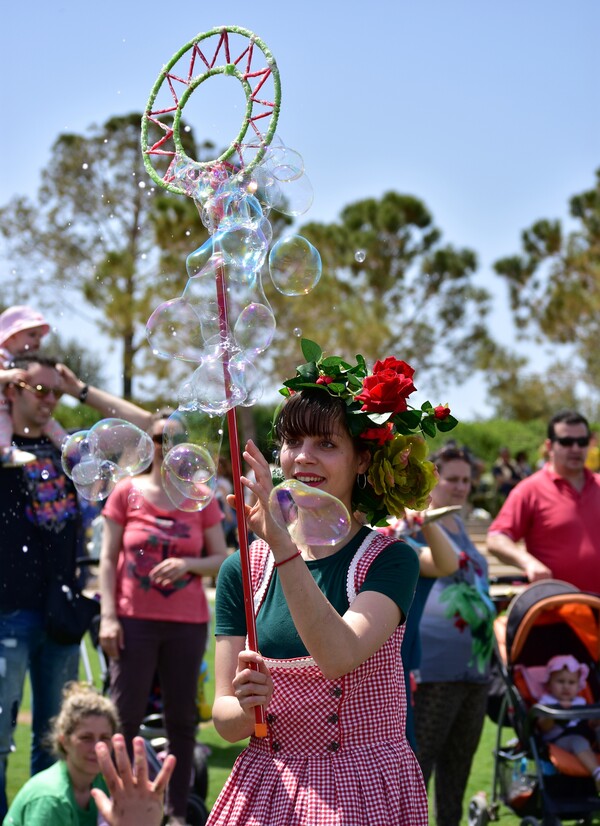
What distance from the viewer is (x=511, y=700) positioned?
494 cm

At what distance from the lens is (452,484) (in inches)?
198

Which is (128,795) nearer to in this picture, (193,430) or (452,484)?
(193,430)

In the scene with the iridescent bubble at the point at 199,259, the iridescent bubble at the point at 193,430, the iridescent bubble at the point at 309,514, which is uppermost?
the iridescent bubble at the point at 199,259

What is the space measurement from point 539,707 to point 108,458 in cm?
244

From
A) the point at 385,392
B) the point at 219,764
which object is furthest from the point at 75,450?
the point at 219,764

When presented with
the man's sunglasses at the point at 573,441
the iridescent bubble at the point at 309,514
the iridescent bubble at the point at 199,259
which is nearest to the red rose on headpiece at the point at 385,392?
the iridescent bubble at the point at 309,514

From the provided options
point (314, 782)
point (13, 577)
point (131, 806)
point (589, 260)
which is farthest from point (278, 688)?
point (589, 260)

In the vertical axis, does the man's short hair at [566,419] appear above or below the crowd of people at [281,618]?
above

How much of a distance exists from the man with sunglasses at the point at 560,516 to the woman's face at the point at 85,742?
2.44m

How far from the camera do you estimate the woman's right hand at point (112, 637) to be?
4879 mm

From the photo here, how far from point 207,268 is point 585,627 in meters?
3.21

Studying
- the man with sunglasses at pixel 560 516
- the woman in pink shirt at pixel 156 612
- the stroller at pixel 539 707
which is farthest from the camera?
the man with sunglasses at pixel 560 516

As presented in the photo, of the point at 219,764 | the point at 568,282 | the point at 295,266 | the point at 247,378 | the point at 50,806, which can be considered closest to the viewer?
the point at 247,378

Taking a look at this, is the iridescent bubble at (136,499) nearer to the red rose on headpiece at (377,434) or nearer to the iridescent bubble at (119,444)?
the iridescent bubble at (119,444)
